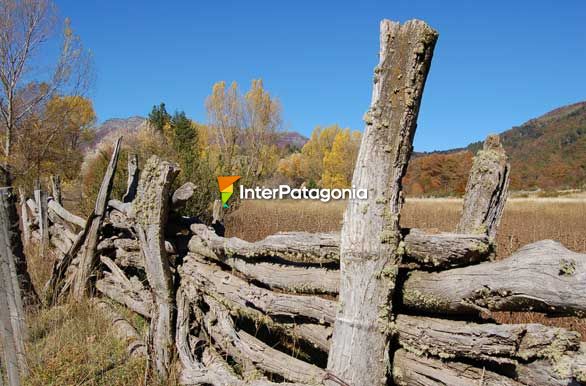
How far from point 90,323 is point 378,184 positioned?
319 centimetres

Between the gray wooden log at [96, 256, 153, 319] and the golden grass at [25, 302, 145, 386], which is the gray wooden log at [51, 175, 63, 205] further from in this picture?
the golden grass at [25, 302, 145, 386]

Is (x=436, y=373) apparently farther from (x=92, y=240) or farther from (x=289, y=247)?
(x=92, y=240)

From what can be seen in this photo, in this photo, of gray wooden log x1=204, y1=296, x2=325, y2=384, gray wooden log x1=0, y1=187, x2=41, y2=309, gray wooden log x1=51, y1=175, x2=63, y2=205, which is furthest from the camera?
gray wooden log x1=51, y1=175, x2=63, y2=205

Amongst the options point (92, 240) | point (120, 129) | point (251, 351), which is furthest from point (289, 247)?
point (120, 129)

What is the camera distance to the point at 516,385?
1.68 m

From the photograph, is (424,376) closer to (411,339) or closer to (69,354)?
(411,339)

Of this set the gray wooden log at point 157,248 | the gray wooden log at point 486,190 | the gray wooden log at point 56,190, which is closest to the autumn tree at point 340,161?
the gray wooden log at point 56,190

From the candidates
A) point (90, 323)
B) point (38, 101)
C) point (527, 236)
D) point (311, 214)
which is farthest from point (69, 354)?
point (38, 101)

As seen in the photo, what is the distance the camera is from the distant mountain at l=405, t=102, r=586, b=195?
53.2m

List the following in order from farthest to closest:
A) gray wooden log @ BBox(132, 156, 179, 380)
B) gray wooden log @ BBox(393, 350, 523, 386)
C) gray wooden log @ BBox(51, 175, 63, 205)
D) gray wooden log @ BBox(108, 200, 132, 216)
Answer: gray wooden log @ BBox(51, 175, 63, 205), gray wooden log @ BBox(108, 200, 132, 216), gray wooden log @ BBox(132, 156, 179, 380), gray wooden log @ BBox(393, 350, 523, 386)

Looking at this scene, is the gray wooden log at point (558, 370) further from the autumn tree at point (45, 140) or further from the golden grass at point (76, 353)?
the autumn tree at point (45, 140)

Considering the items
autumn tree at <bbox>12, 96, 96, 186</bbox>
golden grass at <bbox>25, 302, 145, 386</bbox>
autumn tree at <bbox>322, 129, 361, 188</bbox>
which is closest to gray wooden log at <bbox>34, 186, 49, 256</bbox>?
golden grass at <bbox>25, 302, 145, 386</bbox>

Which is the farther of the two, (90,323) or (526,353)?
(90,323)

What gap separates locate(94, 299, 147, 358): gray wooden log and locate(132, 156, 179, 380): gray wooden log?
0.74ft
